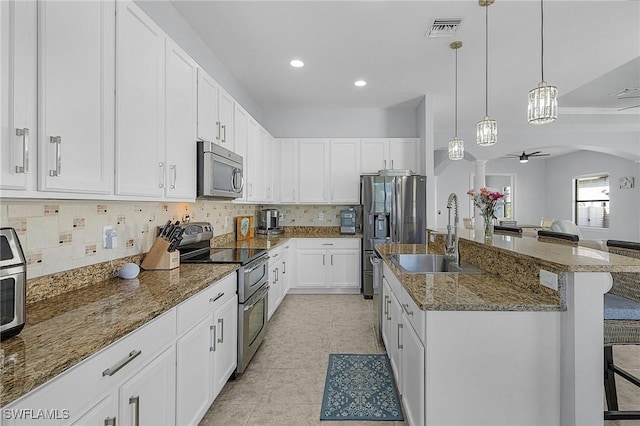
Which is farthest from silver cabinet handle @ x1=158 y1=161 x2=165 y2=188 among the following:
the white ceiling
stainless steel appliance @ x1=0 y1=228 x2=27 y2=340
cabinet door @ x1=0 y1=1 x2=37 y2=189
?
the white ceiling

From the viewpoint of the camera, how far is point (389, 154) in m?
5.02

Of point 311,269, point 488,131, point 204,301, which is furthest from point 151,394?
point 311,269

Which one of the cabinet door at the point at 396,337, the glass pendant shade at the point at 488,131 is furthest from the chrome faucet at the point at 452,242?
the glass pendant shade at the point at 488,131

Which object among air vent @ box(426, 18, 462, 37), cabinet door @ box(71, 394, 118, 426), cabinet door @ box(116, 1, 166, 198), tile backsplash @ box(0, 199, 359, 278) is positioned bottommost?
cabinet door @ box(71, 394, 118, 426)

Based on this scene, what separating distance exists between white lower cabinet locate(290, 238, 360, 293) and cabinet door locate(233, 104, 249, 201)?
165cm

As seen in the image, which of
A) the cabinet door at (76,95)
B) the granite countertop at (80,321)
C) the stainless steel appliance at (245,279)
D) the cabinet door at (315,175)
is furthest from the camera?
the cabinet door at (315,175)

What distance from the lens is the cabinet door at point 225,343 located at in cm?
200

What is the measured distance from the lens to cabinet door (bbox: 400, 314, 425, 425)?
1.47m

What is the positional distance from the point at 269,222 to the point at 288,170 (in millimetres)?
900

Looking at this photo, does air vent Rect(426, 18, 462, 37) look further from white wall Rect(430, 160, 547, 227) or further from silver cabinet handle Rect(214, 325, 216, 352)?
white wall Rect(430, 160, 547, 227)

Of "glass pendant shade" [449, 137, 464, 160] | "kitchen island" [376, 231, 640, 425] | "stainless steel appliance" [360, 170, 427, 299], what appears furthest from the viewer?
"stainless steel appliance" [360, 170, 427, 299]

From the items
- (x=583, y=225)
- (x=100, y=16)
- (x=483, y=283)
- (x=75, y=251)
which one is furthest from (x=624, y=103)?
(x=75, y=251)

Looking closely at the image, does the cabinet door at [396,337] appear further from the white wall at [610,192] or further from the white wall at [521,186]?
the white wall at [521,186]

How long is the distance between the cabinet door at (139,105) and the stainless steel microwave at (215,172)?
461 millimetres
